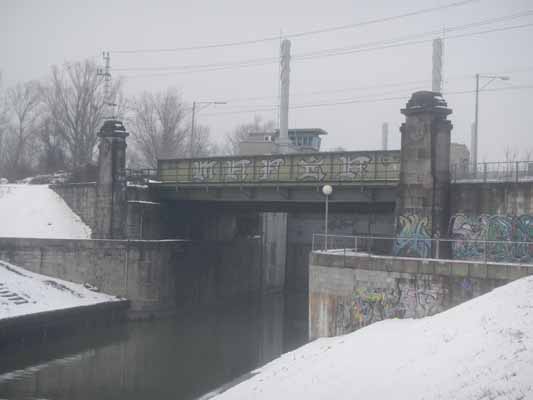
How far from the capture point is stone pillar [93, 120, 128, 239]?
1451 inches

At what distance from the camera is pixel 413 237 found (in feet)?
79.3

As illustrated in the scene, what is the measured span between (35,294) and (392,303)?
1944 centimetres

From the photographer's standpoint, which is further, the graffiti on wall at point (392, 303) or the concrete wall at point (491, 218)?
the concrete wall at point (491, 218)

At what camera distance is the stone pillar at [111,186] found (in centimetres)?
3684

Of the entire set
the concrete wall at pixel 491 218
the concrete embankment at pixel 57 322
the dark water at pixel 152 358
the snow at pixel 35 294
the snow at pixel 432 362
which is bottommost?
the dark water at pixel 152 358

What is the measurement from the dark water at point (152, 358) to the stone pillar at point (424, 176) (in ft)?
30.7

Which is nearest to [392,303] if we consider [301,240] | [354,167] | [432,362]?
[432,362]

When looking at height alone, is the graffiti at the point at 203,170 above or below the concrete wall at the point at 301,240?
above

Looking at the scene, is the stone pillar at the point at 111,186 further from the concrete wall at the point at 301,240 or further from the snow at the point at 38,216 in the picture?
the concrete wall at the point at 301,240

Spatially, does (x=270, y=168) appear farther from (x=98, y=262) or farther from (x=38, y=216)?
(x=38, y=216)

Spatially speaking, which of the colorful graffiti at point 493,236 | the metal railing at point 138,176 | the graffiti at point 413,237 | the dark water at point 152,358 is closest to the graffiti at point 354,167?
the graffiti at point 413,237

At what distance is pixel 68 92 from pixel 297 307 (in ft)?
114

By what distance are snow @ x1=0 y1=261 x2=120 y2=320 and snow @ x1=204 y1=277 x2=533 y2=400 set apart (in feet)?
51.4

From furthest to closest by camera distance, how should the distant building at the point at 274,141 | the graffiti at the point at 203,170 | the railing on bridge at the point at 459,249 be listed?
the distant building at the point at 274,141, the graffiti at the point at 203,170, the railing on bridge at the point at 459,249
